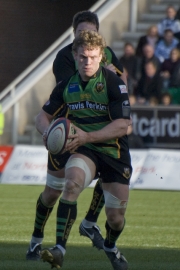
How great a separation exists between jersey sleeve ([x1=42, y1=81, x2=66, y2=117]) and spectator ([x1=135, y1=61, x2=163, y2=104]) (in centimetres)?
1152

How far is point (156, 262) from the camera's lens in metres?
8.13

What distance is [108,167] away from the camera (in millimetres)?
7414

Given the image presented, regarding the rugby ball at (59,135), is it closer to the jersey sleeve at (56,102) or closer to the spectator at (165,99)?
the jersey sleeve at (56,102)

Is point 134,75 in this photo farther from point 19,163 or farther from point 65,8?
point 65,8

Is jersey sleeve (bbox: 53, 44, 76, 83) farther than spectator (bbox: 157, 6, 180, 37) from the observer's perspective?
No

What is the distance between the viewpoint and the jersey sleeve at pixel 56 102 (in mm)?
7515

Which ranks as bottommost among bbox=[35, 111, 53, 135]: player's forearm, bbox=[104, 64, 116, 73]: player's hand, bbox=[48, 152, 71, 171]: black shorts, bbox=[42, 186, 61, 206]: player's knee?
bbox=[42, 186, 61, 206]: player's knee

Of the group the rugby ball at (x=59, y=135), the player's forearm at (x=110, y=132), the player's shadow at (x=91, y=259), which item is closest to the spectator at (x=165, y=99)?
the player's shadow at (x=91, y=259)

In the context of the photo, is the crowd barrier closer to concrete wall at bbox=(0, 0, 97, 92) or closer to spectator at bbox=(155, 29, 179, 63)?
spectator at bbox=(155, 29, 179, 63)

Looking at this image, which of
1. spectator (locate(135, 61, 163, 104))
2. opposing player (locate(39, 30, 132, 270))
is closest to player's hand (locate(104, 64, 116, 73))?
opposing player (locate(39, 30, 132, 270))

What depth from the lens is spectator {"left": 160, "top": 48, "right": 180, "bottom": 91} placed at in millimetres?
19125

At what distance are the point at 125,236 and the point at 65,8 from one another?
57.7 feet

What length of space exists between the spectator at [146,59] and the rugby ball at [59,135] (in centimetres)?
1215

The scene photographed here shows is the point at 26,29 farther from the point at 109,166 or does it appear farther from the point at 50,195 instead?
the point at 109,166
